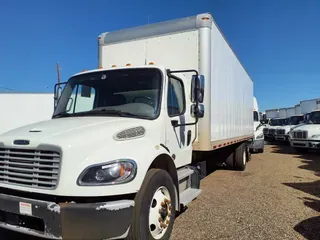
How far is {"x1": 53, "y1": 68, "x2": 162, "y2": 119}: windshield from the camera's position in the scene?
4383mm

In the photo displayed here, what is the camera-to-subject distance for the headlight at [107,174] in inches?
120

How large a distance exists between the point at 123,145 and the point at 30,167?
40.1 inches

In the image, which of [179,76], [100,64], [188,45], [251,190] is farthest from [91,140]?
[251,190]

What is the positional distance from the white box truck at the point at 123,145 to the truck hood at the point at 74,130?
0.01 metres

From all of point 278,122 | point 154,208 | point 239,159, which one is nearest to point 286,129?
point 278,122

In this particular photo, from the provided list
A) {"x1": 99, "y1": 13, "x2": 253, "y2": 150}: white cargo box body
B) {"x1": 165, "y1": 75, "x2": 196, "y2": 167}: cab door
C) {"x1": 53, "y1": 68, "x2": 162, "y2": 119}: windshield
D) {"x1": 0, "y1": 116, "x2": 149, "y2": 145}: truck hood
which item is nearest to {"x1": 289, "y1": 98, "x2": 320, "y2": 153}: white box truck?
{"x1": 99, "y1": 13, "x2": 253, "y2": 150}: white cargo box body

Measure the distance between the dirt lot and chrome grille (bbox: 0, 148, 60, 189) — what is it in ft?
4.43

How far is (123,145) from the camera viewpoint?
3420 mm

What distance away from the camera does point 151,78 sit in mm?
4613

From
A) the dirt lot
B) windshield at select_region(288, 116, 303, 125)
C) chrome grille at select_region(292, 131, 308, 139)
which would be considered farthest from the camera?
windshield at select_region(288, 116, 303, 125)

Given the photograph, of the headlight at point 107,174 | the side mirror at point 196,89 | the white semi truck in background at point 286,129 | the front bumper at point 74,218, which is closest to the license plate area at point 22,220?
the front bumper at point 74,218

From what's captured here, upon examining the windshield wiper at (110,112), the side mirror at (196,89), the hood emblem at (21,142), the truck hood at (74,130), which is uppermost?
the side mirror at (196,89)

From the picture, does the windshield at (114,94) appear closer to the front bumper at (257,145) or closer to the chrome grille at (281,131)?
the front bumper at (257,145)

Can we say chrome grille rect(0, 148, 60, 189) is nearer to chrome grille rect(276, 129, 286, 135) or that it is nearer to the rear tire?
the rear tire
